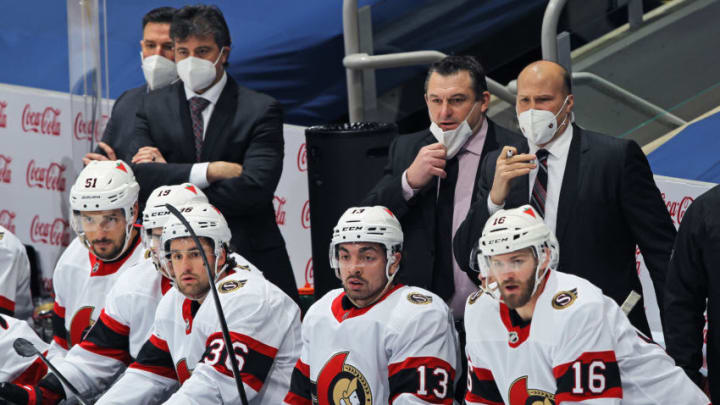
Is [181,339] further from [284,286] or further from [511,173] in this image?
[511,173]

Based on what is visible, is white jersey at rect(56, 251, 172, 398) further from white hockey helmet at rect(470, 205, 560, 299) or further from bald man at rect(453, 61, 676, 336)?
white hockey helmet at rect(470, 205, 560, 299)

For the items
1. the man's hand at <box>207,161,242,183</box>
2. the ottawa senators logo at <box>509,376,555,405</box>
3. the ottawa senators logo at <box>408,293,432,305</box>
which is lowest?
the ottawa senators logo at <box>509,376,555,405</box>

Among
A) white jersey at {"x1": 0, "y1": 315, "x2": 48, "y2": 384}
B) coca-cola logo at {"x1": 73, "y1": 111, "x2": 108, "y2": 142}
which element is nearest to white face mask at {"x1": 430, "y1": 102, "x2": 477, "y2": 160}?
white jersey at {"x1": 0, "y1": 315, "x2": 48, "y2": 384}

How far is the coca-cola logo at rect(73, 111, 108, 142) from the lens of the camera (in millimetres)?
7281

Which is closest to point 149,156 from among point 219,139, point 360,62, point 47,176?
point 219,139

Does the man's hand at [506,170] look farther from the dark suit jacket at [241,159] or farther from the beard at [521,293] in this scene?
the dark suit jacket at [241,159]

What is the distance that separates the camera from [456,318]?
4.88 metres

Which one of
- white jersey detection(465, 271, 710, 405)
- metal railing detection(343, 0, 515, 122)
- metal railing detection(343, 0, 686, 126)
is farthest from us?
metal railing detection(343, 0, 515, 122)

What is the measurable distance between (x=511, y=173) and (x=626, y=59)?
7.29 feet

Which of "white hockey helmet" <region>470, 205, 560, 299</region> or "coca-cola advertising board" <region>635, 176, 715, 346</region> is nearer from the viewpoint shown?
"white hockey helmet" <region>470, 205, 560, 299</region>

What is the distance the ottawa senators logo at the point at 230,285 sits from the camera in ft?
15.8

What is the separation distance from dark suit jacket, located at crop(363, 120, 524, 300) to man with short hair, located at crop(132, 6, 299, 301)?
828 mm

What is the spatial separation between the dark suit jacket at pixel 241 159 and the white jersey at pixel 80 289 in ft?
1.26

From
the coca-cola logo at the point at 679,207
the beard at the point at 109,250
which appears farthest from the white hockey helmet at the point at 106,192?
the coca-cola logo at the point at 679,207
